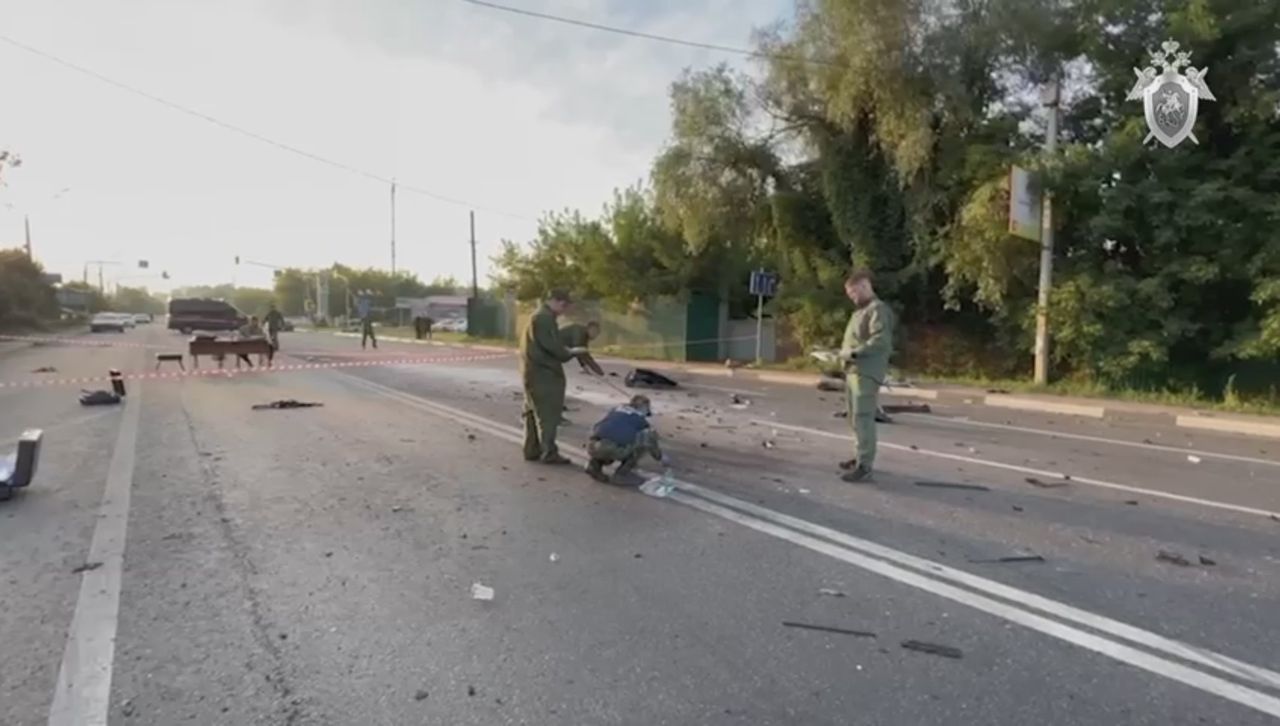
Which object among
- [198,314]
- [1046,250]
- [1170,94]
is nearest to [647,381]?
[1046,250]

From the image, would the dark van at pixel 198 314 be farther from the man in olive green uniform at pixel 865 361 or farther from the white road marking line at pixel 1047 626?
the white road marking line at pixel 1047 626

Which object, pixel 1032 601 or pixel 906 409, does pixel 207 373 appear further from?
pixel 1032 601

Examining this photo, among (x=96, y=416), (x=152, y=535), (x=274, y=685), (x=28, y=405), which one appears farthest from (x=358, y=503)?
(x=28, y=405)

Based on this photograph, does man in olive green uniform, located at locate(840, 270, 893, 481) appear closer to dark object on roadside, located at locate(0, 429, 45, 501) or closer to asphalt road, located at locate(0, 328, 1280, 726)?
asphalt road, located at locate(0, 328, 1280, 726)

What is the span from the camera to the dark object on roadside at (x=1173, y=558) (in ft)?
16.1

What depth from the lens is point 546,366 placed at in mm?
7867

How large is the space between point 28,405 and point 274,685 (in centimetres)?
1220

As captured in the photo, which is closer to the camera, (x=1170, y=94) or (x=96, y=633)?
(x=96, y=633)

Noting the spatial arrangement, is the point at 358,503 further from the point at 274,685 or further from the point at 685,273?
the point at 685,273

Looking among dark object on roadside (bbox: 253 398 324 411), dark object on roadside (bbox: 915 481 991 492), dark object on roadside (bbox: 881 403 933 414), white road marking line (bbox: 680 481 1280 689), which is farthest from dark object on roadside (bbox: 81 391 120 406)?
dark object on roadside (bbox: 881 403 933 414)

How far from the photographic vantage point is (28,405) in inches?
493

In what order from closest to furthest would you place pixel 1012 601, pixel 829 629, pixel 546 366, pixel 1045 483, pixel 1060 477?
pixel 829 629 → pixel 1012 601 → pixel 1045 483 → pixel 1060 477 → pixel 546 366

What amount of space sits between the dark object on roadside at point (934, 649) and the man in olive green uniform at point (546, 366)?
15.3 ft

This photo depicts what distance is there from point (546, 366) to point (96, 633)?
4583 millimetres
